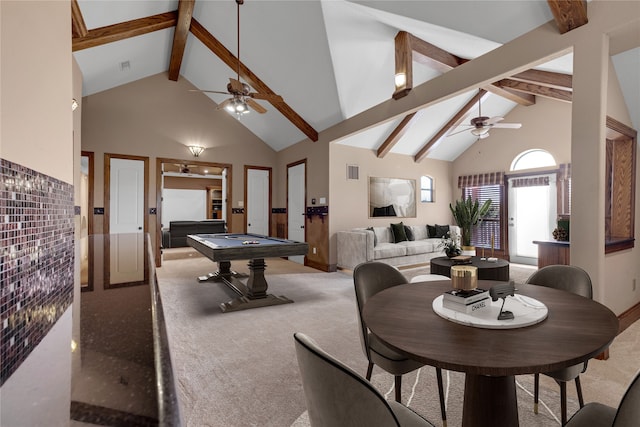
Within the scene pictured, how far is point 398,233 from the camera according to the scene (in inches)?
245

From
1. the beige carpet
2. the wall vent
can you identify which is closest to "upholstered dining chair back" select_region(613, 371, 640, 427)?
the beige carpet

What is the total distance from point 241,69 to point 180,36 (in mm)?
1078

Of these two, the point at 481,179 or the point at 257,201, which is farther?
the point at 257,201

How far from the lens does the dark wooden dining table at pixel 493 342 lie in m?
0.85

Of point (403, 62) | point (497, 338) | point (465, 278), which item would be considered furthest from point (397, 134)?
point (497, 338)

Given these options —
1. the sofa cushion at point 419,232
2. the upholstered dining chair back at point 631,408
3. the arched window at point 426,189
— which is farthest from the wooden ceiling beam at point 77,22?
the arched window at point 426,189

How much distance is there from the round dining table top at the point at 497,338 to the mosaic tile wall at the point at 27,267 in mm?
892

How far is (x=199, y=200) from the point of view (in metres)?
12.2

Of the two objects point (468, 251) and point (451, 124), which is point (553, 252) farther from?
point (451, 124)

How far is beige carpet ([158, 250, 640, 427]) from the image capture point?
67.3 inches

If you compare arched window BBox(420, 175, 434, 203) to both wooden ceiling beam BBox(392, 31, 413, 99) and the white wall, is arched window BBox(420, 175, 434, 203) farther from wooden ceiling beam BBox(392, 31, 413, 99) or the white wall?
the white wall

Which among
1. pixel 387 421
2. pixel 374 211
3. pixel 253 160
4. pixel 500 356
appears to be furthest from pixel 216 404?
pixel 253 160

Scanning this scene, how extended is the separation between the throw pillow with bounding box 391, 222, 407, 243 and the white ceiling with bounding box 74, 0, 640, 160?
1.80 metres

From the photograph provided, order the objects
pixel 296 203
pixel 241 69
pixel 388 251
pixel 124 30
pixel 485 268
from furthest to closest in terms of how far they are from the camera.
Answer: pixel 296 203, pixel 388 251, pixel 241 69, pixel 124 30, pixel 485 268
